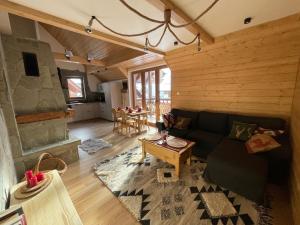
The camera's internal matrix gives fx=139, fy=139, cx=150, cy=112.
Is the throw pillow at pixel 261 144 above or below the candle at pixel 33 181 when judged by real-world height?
below

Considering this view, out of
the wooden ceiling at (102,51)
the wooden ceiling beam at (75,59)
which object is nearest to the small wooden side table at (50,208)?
the wooden ceiling at (102,51)

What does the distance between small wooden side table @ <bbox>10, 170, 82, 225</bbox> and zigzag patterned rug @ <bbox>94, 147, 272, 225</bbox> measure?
0.93 meters

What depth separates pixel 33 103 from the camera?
260 cm

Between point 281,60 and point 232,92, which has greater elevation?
point 281,60

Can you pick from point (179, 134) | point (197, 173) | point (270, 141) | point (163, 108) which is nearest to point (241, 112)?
point (270, 141)

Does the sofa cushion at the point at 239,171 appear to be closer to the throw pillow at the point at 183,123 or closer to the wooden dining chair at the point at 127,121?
the throw pillow at the point at 183,123

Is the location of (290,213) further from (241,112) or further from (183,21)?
(183,21)

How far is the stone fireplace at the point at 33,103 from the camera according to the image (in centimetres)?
232

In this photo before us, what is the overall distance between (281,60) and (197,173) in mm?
→ 2459

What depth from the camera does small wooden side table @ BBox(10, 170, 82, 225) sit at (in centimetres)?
93

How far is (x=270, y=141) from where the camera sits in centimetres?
216

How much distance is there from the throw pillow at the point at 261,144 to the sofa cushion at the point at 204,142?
529mm

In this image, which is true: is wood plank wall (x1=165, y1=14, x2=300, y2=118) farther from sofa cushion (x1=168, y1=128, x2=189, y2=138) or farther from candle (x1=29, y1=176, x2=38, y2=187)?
candle (x1=29, y1=176, x2=38, y2=187)

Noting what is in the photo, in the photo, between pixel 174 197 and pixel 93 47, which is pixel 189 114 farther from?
pixel 93 47
